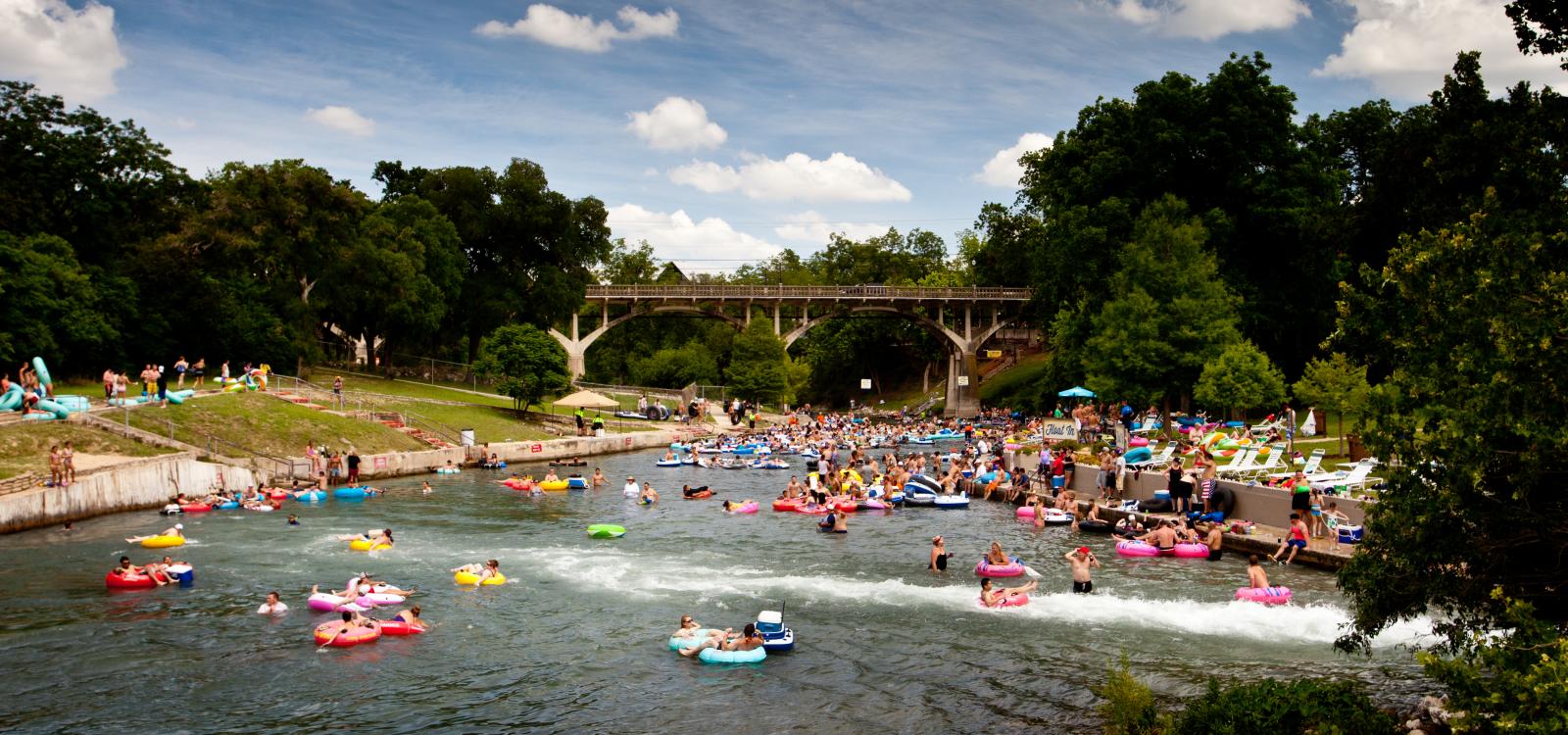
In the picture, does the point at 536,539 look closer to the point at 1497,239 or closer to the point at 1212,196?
the point at 1497,239

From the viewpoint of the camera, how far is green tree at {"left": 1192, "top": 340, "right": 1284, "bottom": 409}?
1718 inches

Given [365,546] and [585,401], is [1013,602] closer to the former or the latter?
[365,546]

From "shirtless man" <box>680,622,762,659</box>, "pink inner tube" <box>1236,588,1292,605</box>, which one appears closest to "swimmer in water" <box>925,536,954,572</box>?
"pink inner tube" <box>1236,588,1292,605</box>

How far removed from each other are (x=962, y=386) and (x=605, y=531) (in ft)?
235

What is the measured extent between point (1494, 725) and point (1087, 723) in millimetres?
7007

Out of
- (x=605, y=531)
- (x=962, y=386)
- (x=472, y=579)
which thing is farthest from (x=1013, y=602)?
(x=962, y=386)

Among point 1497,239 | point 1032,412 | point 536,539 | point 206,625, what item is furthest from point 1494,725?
point 1032,412

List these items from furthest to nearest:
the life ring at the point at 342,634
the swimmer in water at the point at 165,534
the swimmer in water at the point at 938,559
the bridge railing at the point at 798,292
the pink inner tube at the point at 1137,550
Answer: the bridge railing at the point at 798,292 → the swimmer in water at the point at 165,534 → the pink inner tube at the point at 1137,550 → the swimmer in water at the point at 938,559 → the life ring at the point at 342,634

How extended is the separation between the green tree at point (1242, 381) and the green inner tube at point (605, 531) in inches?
982

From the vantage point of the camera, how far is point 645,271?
135 m

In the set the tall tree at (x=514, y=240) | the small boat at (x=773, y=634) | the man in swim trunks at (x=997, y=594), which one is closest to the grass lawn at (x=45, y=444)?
the small boat at (x=773, y=634)

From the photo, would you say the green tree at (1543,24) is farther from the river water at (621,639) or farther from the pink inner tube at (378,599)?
the pink inner tube at (378,599)

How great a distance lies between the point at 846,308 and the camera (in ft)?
327

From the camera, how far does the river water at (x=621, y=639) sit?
16.7 meters
